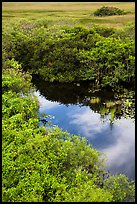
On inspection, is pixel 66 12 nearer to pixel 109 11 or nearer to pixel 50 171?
pixel 109 11

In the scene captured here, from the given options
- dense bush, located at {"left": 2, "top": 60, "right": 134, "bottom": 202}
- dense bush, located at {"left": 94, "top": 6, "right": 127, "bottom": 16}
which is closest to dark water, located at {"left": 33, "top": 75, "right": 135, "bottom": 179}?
dense bush, located at {"left": 2, "top": 60, "right": 134, "bottom": 202}

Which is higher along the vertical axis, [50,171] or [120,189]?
[50,171]

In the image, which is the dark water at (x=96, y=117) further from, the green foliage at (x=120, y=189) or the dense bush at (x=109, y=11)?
the dense bush at (x=109, y=11)

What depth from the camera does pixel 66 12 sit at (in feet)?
387

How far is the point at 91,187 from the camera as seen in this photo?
27281mm

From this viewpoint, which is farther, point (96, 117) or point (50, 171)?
point (96, 117)

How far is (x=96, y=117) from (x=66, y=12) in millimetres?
72962

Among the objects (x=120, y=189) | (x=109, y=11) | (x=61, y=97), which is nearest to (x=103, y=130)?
(x=61, y=97)

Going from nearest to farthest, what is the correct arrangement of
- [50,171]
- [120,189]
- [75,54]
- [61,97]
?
1. [120,189]
2. [50,171]
3. [61,97]
4. [75,54]

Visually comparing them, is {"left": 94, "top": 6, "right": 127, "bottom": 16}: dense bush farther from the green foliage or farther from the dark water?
the green foliage

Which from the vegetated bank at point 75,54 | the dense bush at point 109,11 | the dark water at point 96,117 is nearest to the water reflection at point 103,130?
the dark water at point 96,117

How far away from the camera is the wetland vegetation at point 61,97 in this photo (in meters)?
28.3

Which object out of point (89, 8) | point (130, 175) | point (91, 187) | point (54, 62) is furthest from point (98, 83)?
point (89, 8)

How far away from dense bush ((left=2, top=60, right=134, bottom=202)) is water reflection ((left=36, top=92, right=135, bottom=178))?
7.51 m
